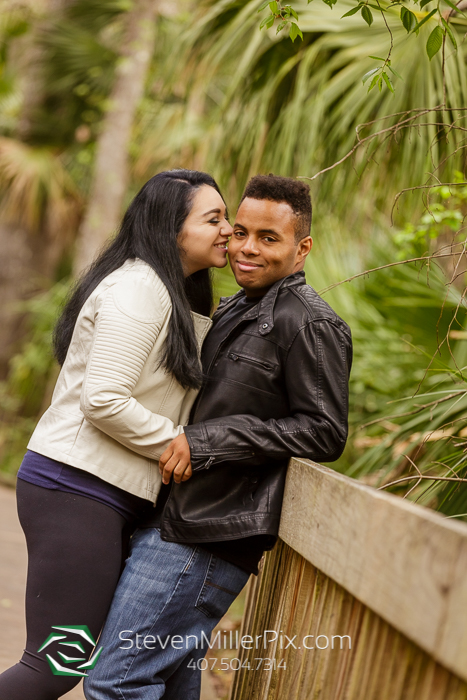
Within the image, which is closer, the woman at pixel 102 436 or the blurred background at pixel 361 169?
the woman at pixel 102 436

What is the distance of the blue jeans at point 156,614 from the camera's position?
72.7 inches

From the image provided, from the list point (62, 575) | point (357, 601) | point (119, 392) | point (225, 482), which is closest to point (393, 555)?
point (357, 601)

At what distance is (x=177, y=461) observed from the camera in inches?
74.9

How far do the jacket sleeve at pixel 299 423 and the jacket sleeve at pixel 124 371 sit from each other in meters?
0.12

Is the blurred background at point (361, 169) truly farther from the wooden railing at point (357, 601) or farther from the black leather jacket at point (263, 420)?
the wooden railing at point (357, 601)

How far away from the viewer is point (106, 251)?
224 cm

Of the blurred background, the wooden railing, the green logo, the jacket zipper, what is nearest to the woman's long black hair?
the jacket zipper

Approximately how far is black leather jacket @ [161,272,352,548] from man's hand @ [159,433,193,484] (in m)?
0.02

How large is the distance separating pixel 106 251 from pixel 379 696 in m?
1.50

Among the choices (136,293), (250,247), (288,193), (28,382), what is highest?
(288,193)

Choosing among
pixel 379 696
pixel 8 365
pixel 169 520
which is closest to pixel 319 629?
pixel 379 696

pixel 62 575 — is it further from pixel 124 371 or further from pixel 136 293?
pixel 136 293

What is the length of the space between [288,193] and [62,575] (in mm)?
1301

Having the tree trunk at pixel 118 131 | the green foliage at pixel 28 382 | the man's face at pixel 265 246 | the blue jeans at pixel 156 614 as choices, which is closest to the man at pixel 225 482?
the blue jeans at pixel 156 614
